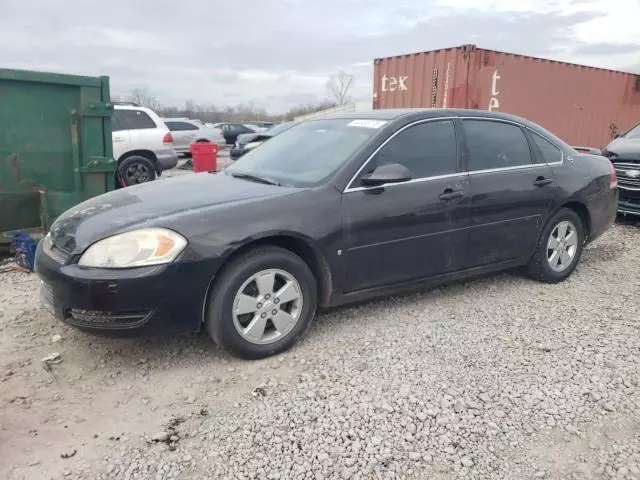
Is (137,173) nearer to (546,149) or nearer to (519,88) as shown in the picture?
(546,149)

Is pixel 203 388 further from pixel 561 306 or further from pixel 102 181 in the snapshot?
pixel 102 181

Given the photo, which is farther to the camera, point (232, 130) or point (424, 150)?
point (232, 130)

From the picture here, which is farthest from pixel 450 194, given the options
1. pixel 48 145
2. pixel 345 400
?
pixel 48 145

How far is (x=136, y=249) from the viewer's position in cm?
296

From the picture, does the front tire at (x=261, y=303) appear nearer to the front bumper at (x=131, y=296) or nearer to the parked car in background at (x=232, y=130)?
the front bumper at (x=131, y=296)

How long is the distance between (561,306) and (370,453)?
2.60 m

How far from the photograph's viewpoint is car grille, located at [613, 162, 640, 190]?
7613 millimetres

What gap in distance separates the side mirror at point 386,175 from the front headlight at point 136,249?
134 cm

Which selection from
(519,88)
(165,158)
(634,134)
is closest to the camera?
(634,134)

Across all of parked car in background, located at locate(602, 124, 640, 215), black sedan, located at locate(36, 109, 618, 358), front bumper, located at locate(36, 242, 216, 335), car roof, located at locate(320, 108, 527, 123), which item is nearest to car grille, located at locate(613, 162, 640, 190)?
parked car in background, located at locate(602, 124, 640, 215)

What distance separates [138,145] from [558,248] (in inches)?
315

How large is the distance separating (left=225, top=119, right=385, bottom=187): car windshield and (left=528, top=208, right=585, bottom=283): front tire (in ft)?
6.49

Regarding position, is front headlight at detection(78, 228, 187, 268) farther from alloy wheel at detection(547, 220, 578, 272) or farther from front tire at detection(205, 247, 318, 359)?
alloy wheel at detection(547, 220, 578, 272)

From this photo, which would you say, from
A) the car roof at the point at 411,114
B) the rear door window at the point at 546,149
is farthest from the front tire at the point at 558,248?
the car roof at the point at 411,114
